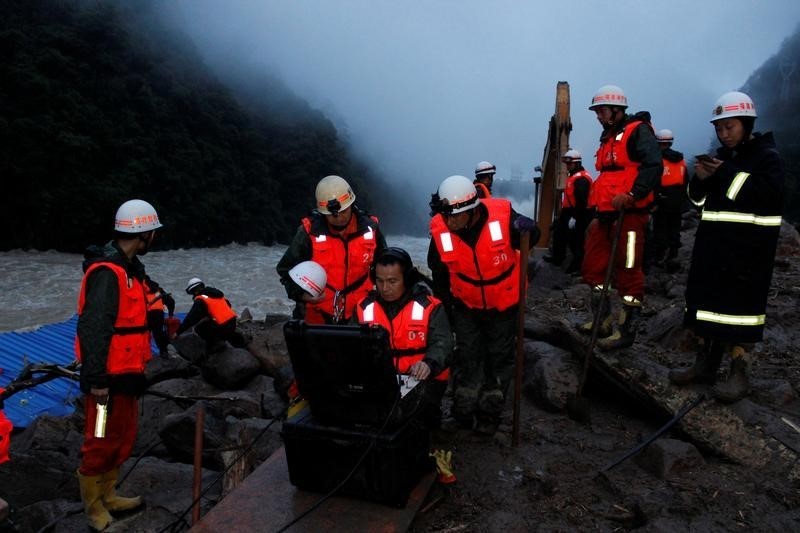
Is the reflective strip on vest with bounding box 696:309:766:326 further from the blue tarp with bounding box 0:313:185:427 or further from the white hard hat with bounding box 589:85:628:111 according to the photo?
the blue tarp with bounding box 0:313:185:427

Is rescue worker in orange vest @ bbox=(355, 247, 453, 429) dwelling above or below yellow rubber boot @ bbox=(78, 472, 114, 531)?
above

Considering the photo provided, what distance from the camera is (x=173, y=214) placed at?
29500 millimetres

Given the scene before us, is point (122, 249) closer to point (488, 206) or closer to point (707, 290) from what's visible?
point (488, 206)

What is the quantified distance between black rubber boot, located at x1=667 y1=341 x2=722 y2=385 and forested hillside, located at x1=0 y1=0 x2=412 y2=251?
25346 mm

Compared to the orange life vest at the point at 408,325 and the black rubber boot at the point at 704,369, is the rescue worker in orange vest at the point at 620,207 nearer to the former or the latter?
the black rubber boot at the point at 704,369

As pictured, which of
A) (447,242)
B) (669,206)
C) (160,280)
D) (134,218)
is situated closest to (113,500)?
(134,218)

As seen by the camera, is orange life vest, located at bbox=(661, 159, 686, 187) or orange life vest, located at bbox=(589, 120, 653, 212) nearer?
orange life vest, located at bbox=(589, 120, 653, 212)

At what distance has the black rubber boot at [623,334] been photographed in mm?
4266

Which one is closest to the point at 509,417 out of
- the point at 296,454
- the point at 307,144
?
the point at 296,454

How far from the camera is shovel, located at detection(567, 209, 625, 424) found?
4.09 m

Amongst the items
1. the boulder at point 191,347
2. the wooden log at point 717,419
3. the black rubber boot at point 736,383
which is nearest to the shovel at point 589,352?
the wooden log at point 717,419

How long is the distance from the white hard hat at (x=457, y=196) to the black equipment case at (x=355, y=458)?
1378 mm

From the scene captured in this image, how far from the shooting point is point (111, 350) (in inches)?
138

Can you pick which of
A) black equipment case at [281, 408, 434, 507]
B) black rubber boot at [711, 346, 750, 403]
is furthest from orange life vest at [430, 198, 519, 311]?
black rubber boot at [711, 346, 750, 403]
